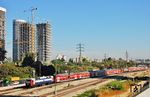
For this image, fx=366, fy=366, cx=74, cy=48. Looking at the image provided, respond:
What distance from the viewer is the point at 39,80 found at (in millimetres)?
100375

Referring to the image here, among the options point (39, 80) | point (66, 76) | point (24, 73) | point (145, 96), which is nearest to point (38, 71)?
point (24, 73)

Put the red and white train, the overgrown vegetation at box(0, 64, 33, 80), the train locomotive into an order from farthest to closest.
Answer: the overgrown vegetation at box(0, 64, 33, 80)
the red and white train
the train locomotive

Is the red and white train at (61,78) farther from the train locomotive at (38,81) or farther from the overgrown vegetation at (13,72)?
the overgrown vegetation at (13,72)

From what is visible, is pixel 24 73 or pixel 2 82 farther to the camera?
pixel 24 73

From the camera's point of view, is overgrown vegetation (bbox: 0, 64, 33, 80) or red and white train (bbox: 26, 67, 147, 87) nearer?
red and white train (bbox: 26, 67, 147, 87)

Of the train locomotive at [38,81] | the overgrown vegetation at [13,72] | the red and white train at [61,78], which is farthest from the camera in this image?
the overgrown vegetation at [13,72]

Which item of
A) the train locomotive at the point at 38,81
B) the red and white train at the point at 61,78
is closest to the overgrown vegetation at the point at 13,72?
the red and white train at the point at 61,78

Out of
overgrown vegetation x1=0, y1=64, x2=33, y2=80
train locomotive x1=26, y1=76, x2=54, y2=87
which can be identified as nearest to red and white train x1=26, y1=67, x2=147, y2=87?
train locomotive x1=26, y1=76, x2=54, y2=87

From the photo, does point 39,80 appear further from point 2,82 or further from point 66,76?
point 66,76

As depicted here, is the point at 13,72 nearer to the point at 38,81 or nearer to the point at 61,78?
the point at 61,78

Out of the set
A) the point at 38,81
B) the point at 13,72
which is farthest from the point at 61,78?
the point at 38,81

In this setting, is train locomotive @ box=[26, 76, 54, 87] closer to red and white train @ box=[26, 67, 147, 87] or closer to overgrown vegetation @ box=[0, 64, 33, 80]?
red and white train @ box=[26, 67, 147, 87]

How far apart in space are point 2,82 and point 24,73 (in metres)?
30.0

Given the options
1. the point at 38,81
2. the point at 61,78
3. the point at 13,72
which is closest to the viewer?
the point at 38,81
